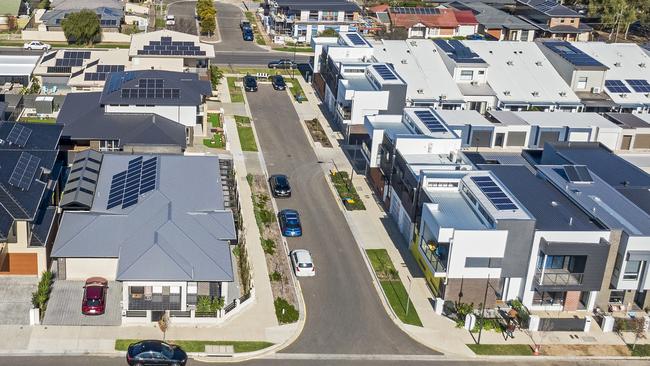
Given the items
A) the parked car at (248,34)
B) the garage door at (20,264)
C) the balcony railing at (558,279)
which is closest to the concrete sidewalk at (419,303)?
the balcony railing at (558,279)

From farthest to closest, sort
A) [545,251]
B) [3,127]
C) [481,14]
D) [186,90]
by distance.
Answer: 1. [481,14]
2. [186,90]
3. [3,127]
4. [545,251]

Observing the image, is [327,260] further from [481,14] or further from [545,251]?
[481,14]

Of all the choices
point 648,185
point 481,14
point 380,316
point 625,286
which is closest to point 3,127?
point 380,316

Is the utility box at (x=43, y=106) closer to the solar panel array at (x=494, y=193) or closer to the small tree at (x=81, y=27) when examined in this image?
the small tree at (x=81, y=27)

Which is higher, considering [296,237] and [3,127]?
[3,127]

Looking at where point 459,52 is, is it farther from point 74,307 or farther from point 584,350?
point 74,307

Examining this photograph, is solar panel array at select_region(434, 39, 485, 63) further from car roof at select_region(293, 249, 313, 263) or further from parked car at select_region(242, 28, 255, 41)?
car roof at select_region(293, 249, 313, 263)

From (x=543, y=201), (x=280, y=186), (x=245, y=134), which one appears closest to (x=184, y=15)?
(x=245, y=134)
